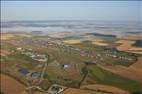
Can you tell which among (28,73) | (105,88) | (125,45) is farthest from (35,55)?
(125,45)

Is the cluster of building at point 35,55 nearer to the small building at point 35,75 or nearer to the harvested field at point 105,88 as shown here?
the small building at point 35,75

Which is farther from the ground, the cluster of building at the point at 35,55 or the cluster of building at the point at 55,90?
the cluster of building at the point at 35,55

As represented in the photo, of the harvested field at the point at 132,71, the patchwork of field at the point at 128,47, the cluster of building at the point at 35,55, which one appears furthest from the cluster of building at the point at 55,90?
the patchwork of field at the point at 128,47

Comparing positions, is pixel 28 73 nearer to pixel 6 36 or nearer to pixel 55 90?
pixel 55 90

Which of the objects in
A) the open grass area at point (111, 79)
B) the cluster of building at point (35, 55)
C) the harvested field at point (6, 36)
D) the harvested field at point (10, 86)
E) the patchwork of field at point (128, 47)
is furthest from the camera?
the harvested field at point (6, 36)

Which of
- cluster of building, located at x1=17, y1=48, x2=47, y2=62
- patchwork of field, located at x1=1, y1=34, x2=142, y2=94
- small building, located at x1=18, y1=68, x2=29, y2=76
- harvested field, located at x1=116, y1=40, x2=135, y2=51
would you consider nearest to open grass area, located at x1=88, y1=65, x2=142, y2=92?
patchwork of field, located at x1=1, y1=34, x2=142, y2=94

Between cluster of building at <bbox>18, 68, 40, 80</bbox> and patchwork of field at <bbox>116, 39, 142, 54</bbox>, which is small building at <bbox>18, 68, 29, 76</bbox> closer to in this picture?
cluster of building at <bbox>18, 68, 40, 80</bbox>

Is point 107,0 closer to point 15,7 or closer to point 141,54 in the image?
point 141,54
